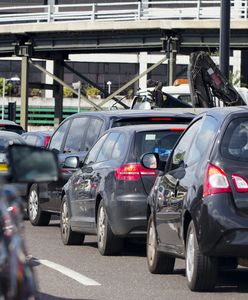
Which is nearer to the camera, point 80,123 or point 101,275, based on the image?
point 101,275

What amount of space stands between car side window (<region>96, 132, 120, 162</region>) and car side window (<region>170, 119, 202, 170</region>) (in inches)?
108

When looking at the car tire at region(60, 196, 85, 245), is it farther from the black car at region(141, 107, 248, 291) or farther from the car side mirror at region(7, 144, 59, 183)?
the car side mirror at region(7, 144, 59, 183)

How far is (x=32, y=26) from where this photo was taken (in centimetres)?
5681

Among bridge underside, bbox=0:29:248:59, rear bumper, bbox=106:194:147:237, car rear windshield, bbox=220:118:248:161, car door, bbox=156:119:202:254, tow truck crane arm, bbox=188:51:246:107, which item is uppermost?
bridge underside, bbox=0:29:248:59

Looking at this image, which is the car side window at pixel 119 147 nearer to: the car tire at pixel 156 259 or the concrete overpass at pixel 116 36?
the car tire at pixel 156 259

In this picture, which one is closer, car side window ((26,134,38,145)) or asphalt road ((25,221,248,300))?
asphalt road ((25,221,248,300))

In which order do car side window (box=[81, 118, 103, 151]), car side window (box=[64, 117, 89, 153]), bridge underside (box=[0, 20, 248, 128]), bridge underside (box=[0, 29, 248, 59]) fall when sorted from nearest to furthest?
car side window (box=[81, 118, 103, 151]) → car side window (box=[64, 117, 89, 153]) → bridge underside (box=[0, 20, 248, 128]) → bridge underside (box=[0, 29, 248, 59])

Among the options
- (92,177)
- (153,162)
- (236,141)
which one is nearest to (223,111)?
(236,141)

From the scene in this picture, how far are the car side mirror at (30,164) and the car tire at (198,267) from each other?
488cm

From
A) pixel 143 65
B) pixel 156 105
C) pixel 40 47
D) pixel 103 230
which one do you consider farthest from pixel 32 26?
pixel 103 230

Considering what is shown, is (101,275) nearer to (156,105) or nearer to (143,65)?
(156,105)

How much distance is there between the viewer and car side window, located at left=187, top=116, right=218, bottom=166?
35.9ft

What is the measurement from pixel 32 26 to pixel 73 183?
41314 mm

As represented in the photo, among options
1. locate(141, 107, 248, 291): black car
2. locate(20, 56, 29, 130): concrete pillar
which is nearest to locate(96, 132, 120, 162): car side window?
locate(141, 107, 248, 291): black car
